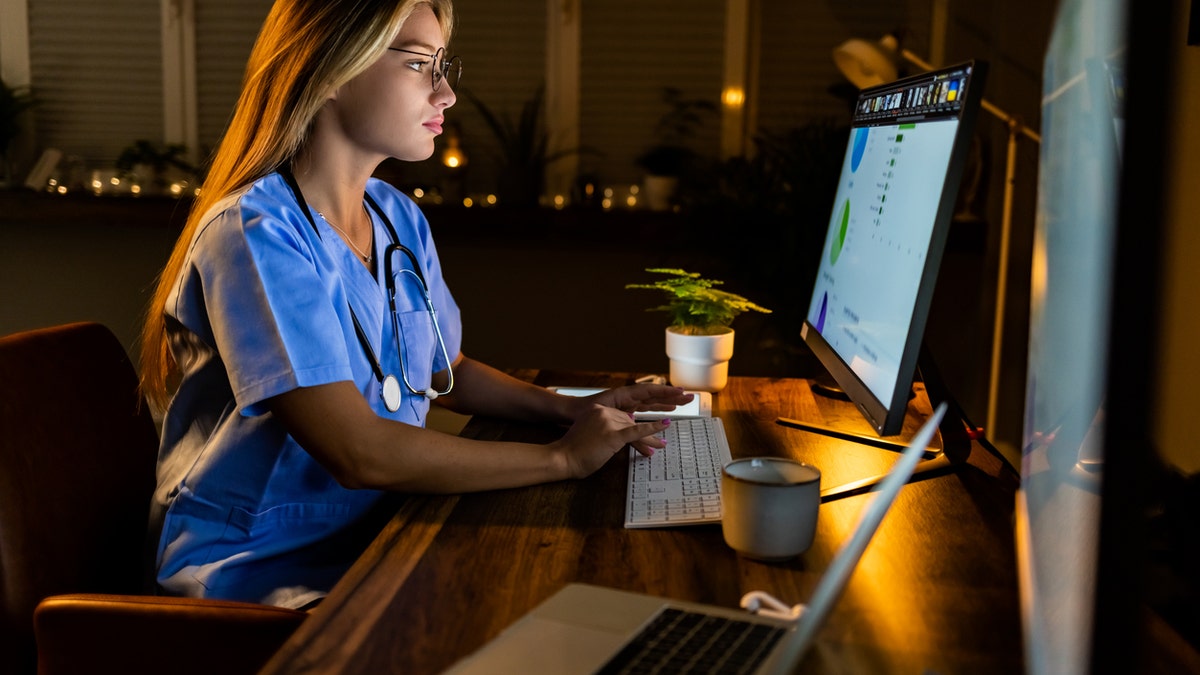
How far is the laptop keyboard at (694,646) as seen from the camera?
0.67m

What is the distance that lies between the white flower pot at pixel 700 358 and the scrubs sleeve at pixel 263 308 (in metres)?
0.66

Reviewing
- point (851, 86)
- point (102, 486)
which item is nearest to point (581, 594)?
point (102, 486)

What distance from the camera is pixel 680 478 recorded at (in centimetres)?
117

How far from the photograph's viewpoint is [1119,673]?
29 cm

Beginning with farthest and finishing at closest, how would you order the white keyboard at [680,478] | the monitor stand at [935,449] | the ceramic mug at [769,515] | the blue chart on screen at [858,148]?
1. the blue chart on screen at [858,148]
2. the monitor stand at [935,449]
3. the white keyboard at [680,478]
4. the ceramic mug at [769,515]

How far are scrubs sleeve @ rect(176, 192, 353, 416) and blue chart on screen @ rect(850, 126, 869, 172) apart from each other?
72cm

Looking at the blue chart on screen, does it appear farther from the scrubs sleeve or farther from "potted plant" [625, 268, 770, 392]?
the scrubs sleeve

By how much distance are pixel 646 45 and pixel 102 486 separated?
2.73 metres

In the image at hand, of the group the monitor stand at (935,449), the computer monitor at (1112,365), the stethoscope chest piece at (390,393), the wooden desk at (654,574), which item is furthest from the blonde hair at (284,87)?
the computer monitor at (1112,365)

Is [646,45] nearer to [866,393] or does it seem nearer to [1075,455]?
[866,393]

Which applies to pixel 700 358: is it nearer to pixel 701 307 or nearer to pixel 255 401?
pixel 701 307

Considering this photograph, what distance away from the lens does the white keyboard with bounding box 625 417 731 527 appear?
1.04 meters

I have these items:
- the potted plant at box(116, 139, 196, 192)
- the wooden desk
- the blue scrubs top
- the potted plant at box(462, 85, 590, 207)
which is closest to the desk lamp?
the potted plant at box(462, 85, 590, 207)

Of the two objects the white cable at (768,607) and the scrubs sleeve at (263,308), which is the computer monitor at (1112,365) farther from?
the scrubs sleeve at (263,308)
